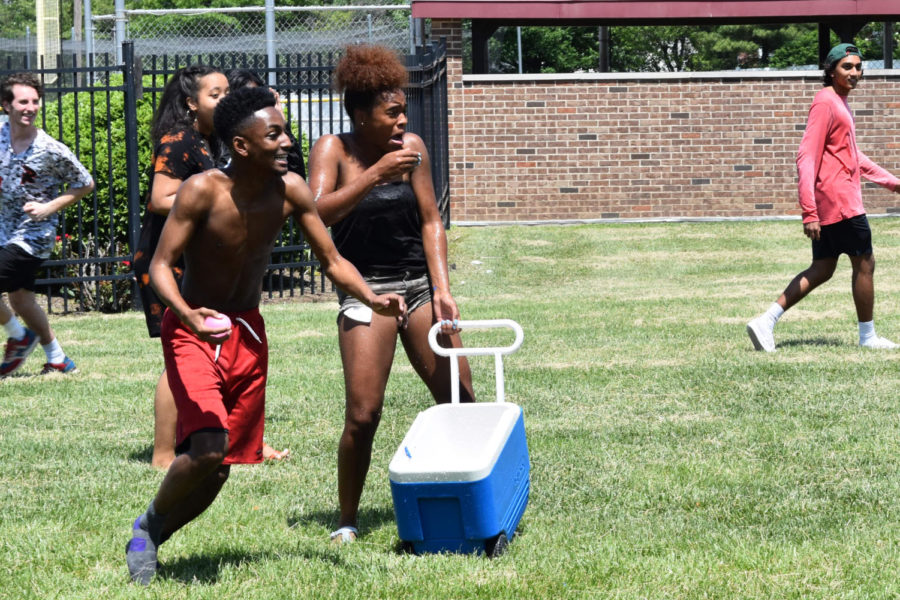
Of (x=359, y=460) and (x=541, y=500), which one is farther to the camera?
(x=541, y=500)

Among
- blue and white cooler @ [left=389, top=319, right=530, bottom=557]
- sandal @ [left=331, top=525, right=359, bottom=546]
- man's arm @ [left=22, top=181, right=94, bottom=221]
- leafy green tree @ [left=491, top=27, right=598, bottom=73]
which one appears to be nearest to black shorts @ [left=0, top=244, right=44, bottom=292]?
man's arm @ [left=22, top=181, right=94, bottom=221]

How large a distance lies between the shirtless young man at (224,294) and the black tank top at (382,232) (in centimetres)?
40

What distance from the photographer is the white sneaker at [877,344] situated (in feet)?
29.8

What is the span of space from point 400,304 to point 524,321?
6486 millimetres

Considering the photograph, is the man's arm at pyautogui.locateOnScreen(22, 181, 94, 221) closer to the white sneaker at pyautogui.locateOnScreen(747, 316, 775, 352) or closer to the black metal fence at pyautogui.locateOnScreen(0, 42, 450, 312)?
the black metal fence at pyautogui.locateOnScreen(0, 42, 450, 312)

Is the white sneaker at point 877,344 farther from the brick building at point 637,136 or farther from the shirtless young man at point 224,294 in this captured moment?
the brick building at point 637,136

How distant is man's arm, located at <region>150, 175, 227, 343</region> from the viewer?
13.9 feet

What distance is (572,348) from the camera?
31.3 feet

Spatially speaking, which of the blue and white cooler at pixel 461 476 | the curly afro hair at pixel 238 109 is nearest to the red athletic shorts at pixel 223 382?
the blue and white cooler at pixel 461 476

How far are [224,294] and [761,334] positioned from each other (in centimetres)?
548

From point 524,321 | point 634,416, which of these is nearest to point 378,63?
point 634,416

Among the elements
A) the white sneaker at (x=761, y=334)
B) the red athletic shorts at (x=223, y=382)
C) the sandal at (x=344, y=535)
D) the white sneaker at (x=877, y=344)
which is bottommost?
the sandal at (x=344, y=535)

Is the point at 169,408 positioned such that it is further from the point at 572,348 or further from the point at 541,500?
the point at 572,348

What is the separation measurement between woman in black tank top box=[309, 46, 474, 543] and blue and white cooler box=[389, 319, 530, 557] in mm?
199
